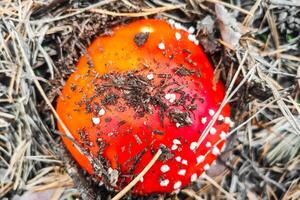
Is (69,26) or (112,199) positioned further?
(69,26)

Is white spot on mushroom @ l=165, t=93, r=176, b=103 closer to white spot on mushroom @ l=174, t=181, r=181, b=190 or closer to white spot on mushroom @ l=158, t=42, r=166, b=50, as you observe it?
white spot on mushroom @ l=158, t=42, r=166, b=50

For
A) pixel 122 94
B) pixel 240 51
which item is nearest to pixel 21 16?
pixel 122 94

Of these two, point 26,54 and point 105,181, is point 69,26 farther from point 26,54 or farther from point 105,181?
point 105,181

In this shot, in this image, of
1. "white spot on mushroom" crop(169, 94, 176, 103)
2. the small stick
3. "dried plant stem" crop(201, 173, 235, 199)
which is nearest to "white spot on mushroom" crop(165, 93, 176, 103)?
"white spot on mushroom" crop(169, 94, 176, 103)

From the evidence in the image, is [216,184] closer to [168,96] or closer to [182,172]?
[182,172]

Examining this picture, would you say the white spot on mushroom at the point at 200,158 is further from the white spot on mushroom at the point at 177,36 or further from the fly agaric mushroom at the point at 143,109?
the white spot on mushroom at the point at 177,36

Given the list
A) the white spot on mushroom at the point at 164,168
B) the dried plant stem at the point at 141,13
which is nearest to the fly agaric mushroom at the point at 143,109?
the white spot on mushroom at the point at 164,168

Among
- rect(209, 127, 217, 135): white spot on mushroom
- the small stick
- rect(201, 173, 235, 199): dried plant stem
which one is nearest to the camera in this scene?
the small stick
